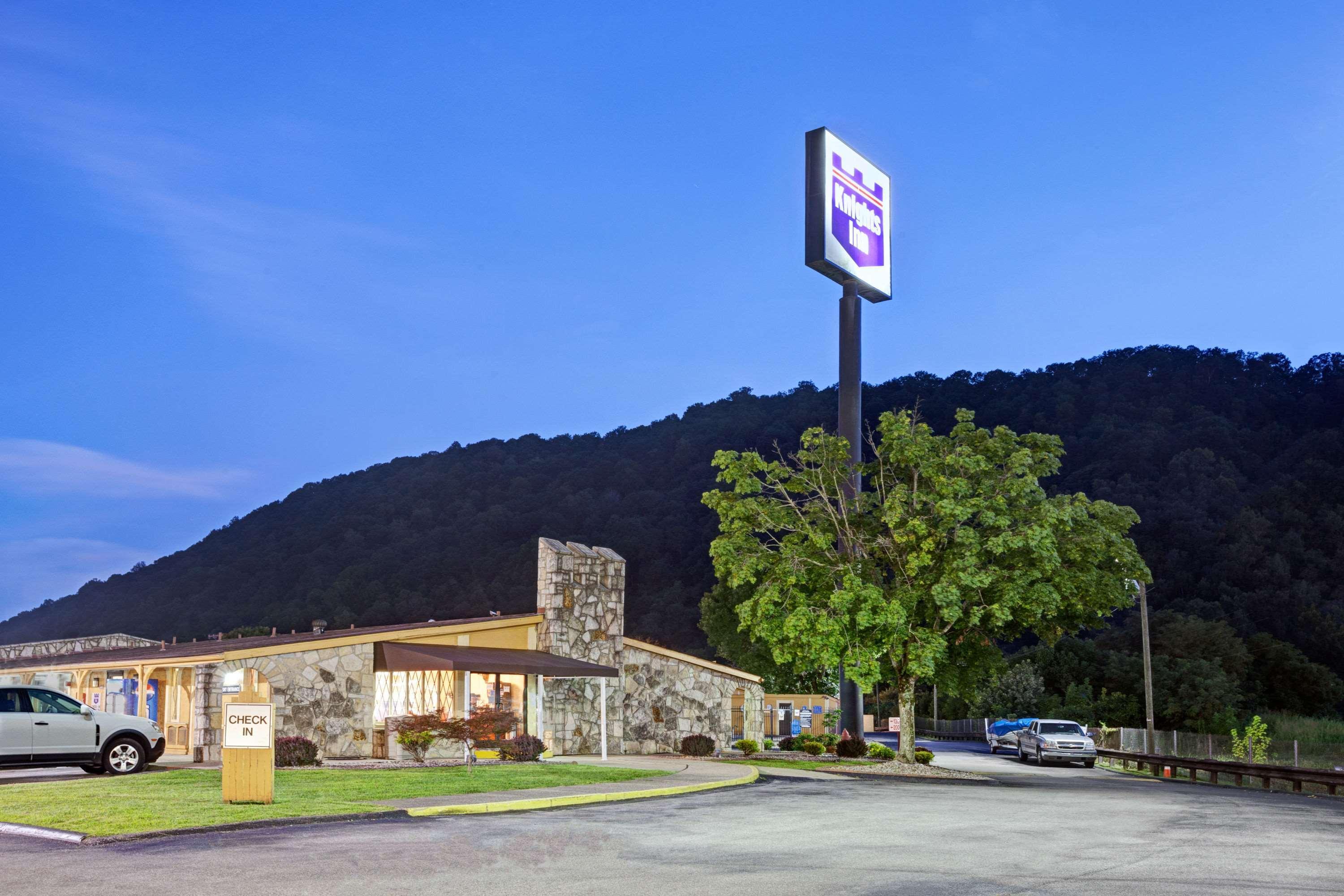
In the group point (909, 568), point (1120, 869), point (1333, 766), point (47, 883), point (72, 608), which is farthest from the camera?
point (72, 608)

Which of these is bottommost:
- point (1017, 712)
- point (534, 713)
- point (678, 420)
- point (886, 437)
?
point (1017, 712)

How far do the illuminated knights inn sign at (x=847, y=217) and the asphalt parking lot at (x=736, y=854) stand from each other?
23.6 metres

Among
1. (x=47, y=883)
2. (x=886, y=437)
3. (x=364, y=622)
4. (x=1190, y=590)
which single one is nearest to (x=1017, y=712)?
(x=1190, y=590)

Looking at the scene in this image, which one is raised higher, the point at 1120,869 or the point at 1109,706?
the point at 1120,869

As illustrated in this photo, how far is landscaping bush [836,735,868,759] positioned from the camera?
34625 millimetres

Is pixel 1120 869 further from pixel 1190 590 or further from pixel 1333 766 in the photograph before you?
pixel 1190 590

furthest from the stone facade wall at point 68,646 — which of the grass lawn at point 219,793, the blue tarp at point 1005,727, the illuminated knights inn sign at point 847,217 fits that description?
the blue tarp at point 1005,727

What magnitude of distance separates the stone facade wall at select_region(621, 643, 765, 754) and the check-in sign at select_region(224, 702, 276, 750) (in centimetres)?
1770

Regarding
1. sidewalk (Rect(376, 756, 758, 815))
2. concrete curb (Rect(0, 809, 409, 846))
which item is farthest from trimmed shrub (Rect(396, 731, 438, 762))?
concrete curb (Rect(0, 809, 409, 846))

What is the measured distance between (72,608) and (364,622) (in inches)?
1725

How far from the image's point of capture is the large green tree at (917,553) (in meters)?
30.0

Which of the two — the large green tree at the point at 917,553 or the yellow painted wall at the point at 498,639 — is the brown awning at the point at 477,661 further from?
the large green tree at the point at 917,553

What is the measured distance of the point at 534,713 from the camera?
1249 inches

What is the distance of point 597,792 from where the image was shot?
64.8 feet
